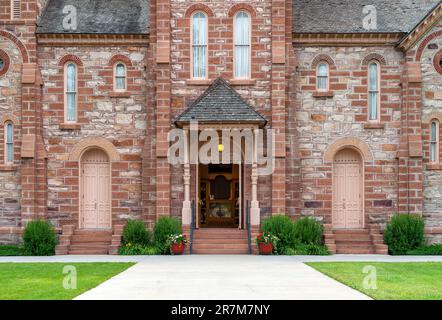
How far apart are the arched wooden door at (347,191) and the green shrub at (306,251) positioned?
251 centimetres

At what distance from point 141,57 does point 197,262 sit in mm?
8833

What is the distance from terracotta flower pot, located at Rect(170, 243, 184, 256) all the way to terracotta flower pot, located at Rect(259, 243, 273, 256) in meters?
2.57

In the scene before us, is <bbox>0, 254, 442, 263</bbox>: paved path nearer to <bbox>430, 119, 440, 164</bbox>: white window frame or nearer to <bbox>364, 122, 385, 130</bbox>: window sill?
<bbox>430, 119, 440, 164</bbox>: white window frame

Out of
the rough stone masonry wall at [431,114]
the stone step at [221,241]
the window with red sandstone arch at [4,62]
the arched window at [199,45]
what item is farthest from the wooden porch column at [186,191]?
the rough stone masonry wall at [431,114]

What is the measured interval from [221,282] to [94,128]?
38.4 feet

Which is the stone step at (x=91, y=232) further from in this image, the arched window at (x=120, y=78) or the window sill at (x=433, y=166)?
the window sill at (x=433, y=166)

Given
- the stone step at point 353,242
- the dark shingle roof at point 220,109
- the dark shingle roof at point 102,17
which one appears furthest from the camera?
the dark shingle roof at point 102,17

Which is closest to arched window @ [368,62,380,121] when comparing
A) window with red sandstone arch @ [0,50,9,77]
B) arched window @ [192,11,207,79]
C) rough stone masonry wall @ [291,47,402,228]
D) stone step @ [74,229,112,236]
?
rough stone masonry wall @ [291,47,402,228]

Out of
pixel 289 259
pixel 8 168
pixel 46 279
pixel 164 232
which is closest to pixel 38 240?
pixel 8 168

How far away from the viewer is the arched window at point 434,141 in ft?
79.1

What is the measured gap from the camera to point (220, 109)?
22734 mm

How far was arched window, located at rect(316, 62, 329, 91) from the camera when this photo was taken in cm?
2445

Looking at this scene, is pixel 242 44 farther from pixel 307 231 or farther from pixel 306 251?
pixel 306 251
